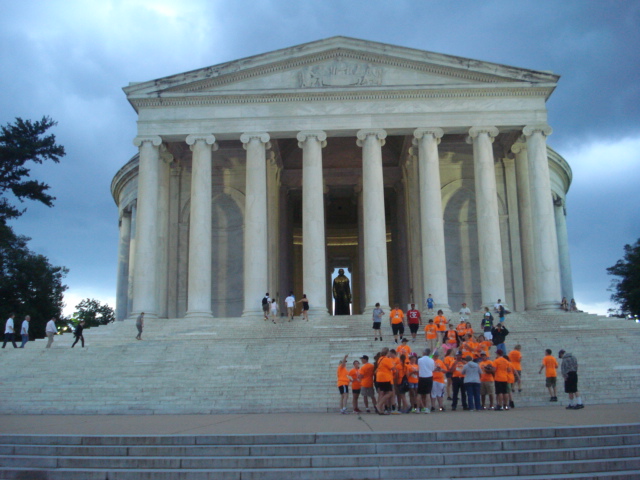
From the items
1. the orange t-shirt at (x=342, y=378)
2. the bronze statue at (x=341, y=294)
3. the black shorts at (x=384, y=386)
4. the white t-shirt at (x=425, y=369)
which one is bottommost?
the black shorts at (x=384, y=386)

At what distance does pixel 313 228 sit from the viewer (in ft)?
129

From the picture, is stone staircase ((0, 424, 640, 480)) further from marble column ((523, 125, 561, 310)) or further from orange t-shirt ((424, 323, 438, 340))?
marble column ((523, 125, 561, 310))

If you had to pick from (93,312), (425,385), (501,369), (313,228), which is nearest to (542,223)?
(313,228)

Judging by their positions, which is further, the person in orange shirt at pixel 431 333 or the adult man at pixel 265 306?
the adult man at pixel 265 306

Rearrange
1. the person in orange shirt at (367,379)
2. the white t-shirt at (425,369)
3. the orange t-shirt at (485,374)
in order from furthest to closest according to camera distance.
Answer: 1. the orange t-shirt at (485,374)
2. the person in orange shirt at (367,379)
3. the white t-shirt at (425,369)

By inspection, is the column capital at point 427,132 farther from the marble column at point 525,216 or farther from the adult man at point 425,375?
the adult man at point 425,375

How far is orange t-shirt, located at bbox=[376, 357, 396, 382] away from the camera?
19.2 m

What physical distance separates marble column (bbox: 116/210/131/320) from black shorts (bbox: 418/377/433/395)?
123ft

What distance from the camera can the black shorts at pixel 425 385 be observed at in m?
19.6

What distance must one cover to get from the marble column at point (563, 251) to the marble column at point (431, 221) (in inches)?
647

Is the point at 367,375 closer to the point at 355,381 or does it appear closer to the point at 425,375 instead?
the point at 355,381

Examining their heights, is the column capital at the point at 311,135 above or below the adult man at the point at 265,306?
above

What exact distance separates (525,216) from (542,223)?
407 centimetres

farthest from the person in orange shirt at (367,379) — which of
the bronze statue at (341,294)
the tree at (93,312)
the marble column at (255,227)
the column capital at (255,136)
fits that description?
the tree at (93,312)
